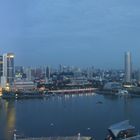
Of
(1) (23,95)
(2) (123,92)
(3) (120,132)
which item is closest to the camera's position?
(3) (120,132)

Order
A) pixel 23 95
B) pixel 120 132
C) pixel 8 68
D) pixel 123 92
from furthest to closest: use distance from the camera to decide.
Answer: pixel 8 68, pixel 123 92, pixel 23 95, pixel 120 132

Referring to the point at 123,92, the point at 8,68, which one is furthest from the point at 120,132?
the point at 8,68

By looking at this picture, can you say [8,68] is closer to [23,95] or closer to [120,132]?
[23,95]

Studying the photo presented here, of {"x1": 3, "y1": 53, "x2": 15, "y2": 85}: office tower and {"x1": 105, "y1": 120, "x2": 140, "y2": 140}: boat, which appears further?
{"x1": 3, "y1": 53, "x2": 15, "y2": 85}: office tower

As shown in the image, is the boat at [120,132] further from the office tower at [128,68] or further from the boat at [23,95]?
the office tower at [128,68]

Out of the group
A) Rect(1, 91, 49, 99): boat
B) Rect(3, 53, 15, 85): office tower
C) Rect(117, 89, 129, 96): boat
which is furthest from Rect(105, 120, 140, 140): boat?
Rect(3, 53, 15, 85): office tower

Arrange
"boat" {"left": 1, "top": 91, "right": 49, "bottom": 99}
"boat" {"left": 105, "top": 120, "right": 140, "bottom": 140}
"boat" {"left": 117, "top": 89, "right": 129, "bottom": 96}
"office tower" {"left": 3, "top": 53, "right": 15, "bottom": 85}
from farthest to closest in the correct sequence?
"office tower" {"left": 3, "top": 53, "right": 15, "bottom": 85} < "boat" {"left": 117, "top": 89, "right": 129, "bottom": 96} < "boat" {"left": 1, "top": 91, "right": 49, "bottom": 99} < "boat" {"left": 105, "top": 120, "right": 140, "bottom": 140}

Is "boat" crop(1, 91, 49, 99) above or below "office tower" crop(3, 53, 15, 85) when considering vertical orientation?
below

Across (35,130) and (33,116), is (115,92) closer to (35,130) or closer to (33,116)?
(33,116)

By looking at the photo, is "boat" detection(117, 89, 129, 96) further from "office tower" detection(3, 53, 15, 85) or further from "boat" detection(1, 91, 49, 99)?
"office tower" detection(3, 53, 15, 85)

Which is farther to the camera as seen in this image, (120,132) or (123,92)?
(123,92)
